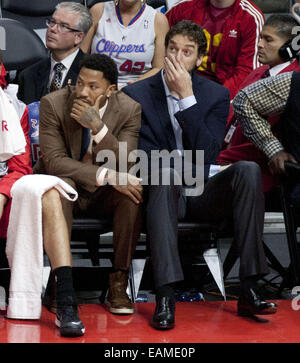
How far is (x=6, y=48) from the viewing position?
421 cm

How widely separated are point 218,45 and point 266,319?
1.83 meters

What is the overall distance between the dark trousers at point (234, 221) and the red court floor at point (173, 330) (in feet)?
0.61

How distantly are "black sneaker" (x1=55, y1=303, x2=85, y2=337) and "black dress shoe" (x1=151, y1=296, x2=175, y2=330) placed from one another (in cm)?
28

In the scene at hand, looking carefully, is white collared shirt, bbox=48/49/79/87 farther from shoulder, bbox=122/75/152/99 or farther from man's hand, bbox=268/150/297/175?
man's hand, bbox=268/150/297/175

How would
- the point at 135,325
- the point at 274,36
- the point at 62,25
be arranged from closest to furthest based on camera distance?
1. the point at 135,325
2. the point at 274,36
3. the point at 62,25

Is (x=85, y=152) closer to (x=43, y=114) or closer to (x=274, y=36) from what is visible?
(x=43, y=114)

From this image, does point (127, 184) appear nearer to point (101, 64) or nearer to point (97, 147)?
point (97, 147)

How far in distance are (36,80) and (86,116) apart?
0.91 m

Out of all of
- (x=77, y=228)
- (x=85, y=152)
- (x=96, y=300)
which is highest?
(x=85, y=152)

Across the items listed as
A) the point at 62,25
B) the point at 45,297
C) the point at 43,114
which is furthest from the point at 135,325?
the point at 62,25

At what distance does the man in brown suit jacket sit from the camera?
3.09m

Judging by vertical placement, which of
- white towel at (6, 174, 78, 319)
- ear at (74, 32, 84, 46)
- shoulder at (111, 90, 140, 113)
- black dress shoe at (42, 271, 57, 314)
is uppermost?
ear at (74, 32, 84, 46)

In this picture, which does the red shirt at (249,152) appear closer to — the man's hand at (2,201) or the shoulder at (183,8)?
the shoulder at (183,8)

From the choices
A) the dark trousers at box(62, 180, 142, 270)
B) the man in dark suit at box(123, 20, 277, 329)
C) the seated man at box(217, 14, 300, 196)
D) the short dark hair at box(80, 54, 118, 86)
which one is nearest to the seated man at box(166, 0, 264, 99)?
the seated man at box(217, 14, 300, 196)
